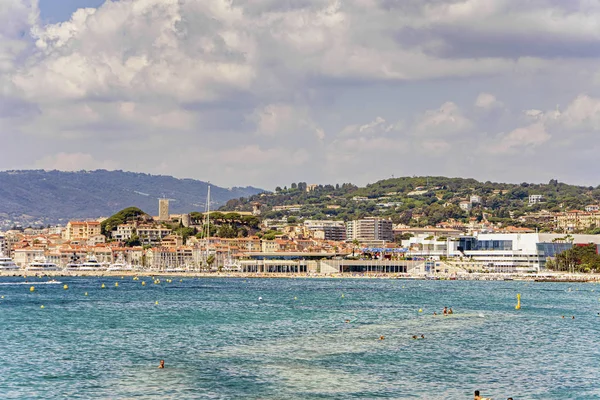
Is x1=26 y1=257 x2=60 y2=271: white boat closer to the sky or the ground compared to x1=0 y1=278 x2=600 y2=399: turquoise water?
closer to the sky

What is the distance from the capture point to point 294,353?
151 ft

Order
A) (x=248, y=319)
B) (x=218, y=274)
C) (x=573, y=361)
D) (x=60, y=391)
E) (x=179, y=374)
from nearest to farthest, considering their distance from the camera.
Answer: (x=60, y=391), (x=179, y=374), (x=573, y=361), (x=248, y=319), (x=218, y=274)

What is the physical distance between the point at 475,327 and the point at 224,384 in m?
27.9

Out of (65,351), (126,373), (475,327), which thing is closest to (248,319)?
(475,327)

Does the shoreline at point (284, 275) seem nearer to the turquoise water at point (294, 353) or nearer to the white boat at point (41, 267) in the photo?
the white boat at point (41, 267)

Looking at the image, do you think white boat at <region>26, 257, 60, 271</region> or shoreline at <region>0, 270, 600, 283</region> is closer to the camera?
shoreline at <region>0, 270, 600, 283</region>

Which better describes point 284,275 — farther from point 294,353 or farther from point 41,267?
point 294,353

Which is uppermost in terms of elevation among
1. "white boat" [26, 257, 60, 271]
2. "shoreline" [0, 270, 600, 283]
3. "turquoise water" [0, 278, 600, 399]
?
"white boat" [26, 257, 60, 271]

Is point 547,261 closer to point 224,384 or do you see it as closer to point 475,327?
point 475,327

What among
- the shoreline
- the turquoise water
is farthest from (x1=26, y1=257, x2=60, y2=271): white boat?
the turquoise water

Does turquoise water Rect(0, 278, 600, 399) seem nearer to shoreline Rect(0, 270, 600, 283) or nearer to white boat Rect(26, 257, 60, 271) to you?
shoreline Rect(0, 270, 600, 283)

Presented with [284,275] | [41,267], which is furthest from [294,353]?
[41,267]

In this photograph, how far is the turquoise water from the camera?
121 ft

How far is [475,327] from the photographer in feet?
199
